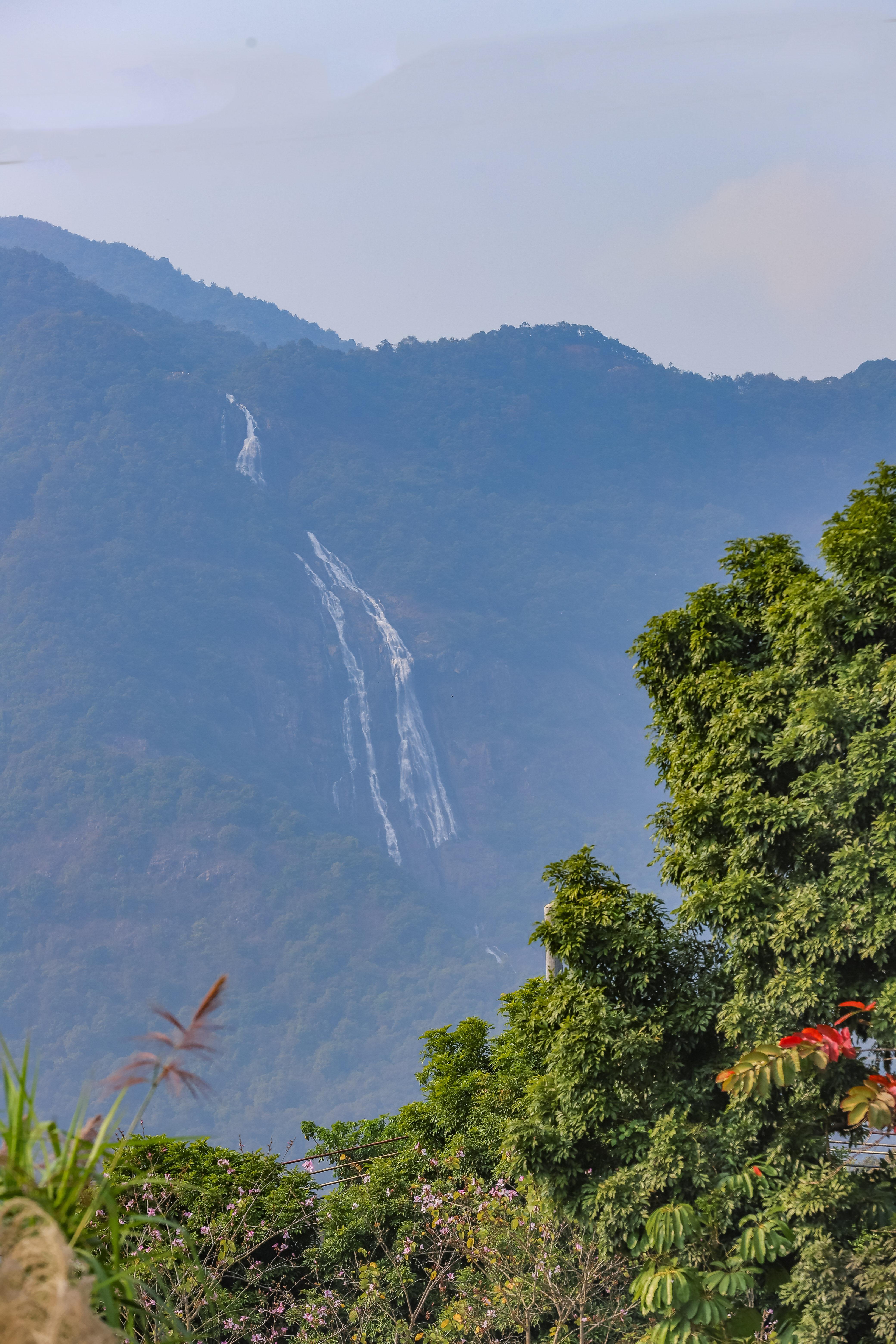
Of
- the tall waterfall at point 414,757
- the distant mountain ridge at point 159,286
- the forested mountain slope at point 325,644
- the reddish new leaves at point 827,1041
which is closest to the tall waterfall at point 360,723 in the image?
the forested mountain slope at point 325,644

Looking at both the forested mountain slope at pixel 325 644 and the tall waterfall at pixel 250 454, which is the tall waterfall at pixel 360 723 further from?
the tall waterfall at pixel 250 454

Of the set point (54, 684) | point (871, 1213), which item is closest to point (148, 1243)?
point (871, 1213)

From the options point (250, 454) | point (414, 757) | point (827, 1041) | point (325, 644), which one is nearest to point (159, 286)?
point (250, 454)

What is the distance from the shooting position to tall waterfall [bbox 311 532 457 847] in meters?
85.7

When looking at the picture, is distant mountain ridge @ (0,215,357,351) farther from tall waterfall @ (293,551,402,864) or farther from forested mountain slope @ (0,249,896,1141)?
tall waterfall @ (293,551,402,864)

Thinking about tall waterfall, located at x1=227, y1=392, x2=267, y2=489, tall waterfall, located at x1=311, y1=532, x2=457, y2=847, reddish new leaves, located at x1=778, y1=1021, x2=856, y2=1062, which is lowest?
reddish new leaves, located at x1=778, y1=1021, x2=856, y2=1062

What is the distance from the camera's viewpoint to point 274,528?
9938 cm

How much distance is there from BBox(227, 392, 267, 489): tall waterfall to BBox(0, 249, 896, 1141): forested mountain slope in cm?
40

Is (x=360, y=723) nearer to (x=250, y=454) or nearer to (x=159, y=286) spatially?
(x=250, y=454)

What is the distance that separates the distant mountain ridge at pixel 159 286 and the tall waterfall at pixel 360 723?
174ft

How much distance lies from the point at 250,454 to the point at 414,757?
113 ft

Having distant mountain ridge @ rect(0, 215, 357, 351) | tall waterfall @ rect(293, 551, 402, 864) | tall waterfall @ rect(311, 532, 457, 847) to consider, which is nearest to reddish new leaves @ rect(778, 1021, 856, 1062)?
tall waterfall @ rect(293, 551, 402, 864)

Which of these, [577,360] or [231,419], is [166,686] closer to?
[231,419]

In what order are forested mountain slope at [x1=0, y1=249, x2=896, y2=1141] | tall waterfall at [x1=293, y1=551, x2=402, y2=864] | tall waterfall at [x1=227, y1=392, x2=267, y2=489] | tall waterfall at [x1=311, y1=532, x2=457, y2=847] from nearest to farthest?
1. forested mountain slope at [x1=0, y1=249, x2=896, y2=1141]
2. tall waterfall at [x1=293, y1=551, x2=402, y2=864]
3. tall waterfall at [x1=311, y1=532, x2=457, y2=847]
4. tall waterfall at [x1=227, y1=392, x2=267, y2=489]
